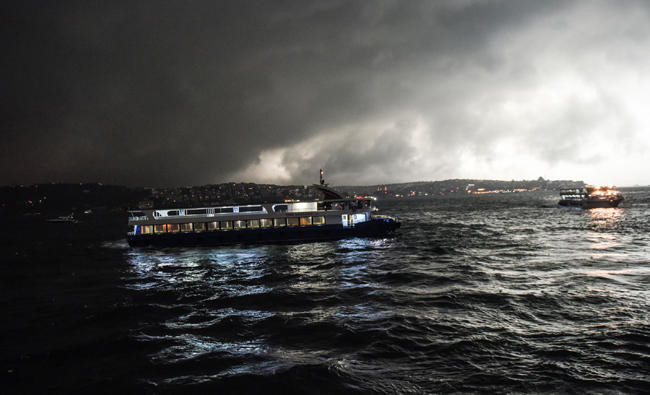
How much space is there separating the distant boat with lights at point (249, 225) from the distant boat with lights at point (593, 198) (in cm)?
8870

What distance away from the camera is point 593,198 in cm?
9850

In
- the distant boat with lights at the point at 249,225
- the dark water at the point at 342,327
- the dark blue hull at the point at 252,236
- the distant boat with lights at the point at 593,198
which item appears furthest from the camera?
the distant boat with lights at the point at 593,198

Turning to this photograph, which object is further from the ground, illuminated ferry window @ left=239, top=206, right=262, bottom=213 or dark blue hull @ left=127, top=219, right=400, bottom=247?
illuminated ferry window @ left=239, top=206, right=262, bottom=213

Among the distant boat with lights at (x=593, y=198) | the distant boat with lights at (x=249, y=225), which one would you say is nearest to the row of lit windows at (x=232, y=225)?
the distant boat with lights at (x=249, y=225)

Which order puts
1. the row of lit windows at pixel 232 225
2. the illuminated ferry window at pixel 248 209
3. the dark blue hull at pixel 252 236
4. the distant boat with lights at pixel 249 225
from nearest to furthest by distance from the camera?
the dark blue hull at pixel 252 236
the distant boat with lights at pixel 249 225
the row of lit windows at pixel 232 225
the illuminated ferry window at pixel 248 209

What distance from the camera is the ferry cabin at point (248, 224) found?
4325cm

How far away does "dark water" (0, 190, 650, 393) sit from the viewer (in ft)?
33.0

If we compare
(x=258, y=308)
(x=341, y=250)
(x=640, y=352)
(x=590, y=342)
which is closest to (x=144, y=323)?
(x=258, y=308)

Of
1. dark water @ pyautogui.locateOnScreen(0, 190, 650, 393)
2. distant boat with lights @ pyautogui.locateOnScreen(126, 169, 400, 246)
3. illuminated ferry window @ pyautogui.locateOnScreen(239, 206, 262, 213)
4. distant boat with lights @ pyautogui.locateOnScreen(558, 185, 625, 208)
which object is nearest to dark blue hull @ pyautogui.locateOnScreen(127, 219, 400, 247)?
distant boat with lights @ pyautogui.locateOnScreen(126, 169, 400, 246)

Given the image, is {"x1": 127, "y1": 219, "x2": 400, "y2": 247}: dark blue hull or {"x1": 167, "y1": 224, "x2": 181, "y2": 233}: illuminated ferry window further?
{"x1": 167, "y1": 224, "x2": 181, "y2": 233}: illuminated ferry window

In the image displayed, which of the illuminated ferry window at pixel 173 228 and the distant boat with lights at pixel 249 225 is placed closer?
the distant boat with lights at pixel 249 225

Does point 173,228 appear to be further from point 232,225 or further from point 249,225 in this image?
point 249,225

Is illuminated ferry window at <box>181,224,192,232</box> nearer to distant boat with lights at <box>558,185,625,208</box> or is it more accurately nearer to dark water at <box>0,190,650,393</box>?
dark water at <box>0,190,650,393</box>

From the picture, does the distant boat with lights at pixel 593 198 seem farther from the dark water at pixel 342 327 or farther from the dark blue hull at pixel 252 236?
the dark blue hull at pixel 252 236
